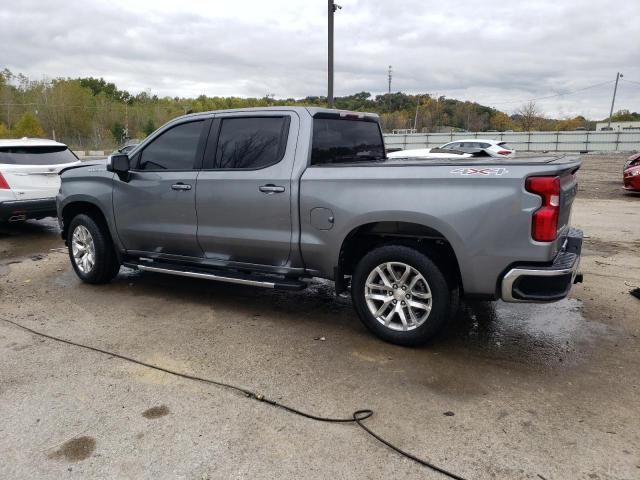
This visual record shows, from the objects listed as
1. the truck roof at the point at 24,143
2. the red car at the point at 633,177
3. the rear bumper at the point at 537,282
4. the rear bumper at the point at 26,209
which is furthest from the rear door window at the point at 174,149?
the red car at the point at 633,177

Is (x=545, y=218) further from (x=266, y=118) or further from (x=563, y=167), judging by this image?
(x=266, y=118)

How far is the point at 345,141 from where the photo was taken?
17.0ft

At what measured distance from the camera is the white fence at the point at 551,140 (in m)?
46.0

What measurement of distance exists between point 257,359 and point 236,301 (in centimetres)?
155

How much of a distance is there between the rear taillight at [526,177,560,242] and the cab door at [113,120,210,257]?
10.1 feet

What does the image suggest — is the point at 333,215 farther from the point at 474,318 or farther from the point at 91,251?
the point at 91,251

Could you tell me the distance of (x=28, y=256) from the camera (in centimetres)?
790

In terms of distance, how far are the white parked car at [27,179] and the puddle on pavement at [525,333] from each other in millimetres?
7189

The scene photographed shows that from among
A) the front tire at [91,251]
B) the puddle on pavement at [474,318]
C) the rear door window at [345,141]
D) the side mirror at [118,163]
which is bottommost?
the puddle on pavement at [474,318]

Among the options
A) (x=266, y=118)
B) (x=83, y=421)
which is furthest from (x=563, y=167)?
(x=83, y=421)

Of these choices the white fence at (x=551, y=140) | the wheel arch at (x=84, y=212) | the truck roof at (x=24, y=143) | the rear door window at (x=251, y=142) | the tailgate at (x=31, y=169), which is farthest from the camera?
the white fence at (x=551, y=140)

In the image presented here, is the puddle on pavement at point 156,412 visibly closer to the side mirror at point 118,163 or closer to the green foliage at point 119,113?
the side mirror at point 118,163

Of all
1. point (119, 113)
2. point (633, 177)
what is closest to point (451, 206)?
point (633, 177)

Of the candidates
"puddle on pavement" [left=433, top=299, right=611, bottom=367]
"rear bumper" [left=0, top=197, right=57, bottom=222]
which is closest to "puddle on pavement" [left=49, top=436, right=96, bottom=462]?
"puddle on pavement" [left=433, top=299, right=611, bottom=367]
